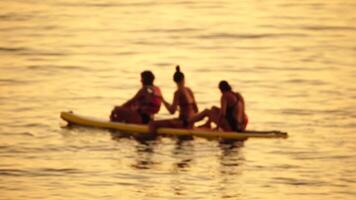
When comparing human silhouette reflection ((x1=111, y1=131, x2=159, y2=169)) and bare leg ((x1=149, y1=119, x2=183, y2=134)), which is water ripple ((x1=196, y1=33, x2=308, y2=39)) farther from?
bare leg ((x1=149, y1=119, x2=183, y2=134))

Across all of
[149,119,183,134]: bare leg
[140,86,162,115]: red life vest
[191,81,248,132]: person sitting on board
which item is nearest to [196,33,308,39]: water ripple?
[140,86,162,115]: red life vest

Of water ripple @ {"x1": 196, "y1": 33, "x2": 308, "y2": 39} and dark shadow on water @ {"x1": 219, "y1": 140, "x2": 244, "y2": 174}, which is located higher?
water ripple @ {"x1": 196, "y1": 33, "x2": 308, "y2": 39}

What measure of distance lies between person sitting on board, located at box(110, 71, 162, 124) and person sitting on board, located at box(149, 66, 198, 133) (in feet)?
1.25

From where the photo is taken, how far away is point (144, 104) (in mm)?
32000

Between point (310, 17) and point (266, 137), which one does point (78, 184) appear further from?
point (310, 17)

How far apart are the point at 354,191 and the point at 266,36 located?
2173 cm

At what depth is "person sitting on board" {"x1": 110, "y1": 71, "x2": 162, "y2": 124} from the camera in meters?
32.0

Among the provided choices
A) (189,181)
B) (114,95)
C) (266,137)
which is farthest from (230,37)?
(189,181)

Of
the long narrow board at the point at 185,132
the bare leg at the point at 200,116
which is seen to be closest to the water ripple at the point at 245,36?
the long narrow board at the point at 185,132

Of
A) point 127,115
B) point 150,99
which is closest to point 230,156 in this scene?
point 150,99

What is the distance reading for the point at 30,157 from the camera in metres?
30.4

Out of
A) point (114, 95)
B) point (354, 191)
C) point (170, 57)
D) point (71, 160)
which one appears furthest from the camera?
point (170, 57)

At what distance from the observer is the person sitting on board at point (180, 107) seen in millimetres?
31453

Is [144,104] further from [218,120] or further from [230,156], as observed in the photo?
[230,156]
